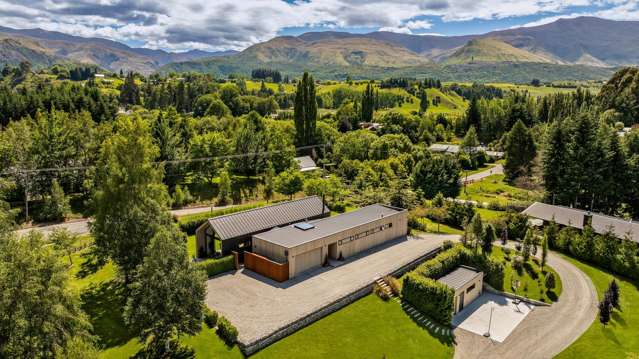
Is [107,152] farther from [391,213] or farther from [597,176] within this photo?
[597,176]

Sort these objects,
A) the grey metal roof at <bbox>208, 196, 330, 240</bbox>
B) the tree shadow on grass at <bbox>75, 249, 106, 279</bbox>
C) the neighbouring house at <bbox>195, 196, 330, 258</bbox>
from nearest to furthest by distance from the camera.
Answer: the tree shadow on grass at <bbox>75, 249, 106, 279</bbox>
the neighbouring house at <bbox>195, 196, 330, 258</bbox>
the grey metal roof at <bbox>208, 196, 330, 240</bbox>

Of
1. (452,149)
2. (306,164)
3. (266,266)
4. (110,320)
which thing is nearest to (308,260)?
(266,266)

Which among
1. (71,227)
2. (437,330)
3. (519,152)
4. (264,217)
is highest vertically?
(519,152)

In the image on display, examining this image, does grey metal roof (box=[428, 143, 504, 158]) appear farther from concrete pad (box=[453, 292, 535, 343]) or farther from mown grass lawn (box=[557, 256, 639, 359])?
concrete pad (box=[453, 292, 535, 343])

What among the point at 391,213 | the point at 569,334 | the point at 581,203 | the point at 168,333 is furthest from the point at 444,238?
the point at 168,333

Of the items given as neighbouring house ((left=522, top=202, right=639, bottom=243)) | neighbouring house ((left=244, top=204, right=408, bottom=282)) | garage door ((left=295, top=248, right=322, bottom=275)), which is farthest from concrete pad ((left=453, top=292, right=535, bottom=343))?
neighbouring house ((left=522, top=202, right=639, bottom=243))

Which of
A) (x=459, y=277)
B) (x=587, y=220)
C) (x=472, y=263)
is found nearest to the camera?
(x=459, y=277)

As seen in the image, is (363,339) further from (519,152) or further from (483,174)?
(483,174)
